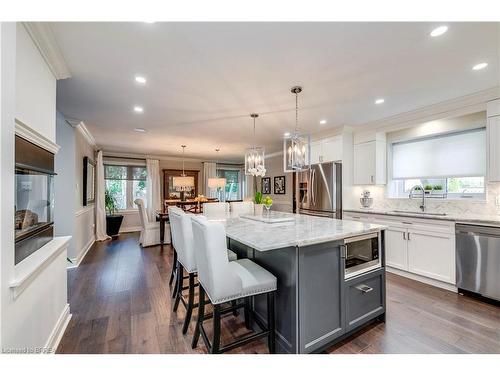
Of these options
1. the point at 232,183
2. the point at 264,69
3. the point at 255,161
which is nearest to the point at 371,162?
the point at 255,161

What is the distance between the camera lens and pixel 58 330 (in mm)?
1897

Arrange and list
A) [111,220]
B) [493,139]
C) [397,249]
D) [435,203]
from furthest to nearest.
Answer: [111,220] → [435,203] → [397,249] → [493,139]

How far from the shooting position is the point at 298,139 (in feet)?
8.48

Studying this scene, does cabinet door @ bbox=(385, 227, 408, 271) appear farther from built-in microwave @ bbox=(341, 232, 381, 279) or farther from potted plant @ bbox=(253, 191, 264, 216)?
potted plant @ bbox=(253, 191, 264, 216)

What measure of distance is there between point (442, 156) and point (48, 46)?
15.9ft

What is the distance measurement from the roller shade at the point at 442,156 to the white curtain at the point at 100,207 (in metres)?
6.72

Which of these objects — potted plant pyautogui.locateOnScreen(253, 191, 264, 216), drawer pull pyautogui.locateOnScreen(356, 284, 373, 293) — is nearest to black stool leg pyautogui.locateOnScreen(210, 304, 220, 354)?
drawer pull pyautogui.locateOnScreen(356, 284, 373, 293)

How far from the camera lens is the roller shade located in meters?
3.05

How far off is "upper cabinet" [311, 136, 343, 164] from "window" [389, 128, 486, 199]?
937 mm

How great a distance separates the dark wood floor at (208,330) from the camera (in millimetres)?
1795

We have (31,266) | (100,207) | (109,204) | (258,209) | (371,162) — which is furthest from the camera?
(109,204)

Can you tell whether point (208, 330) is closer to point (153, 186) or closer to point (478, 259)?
point (478, 259)
